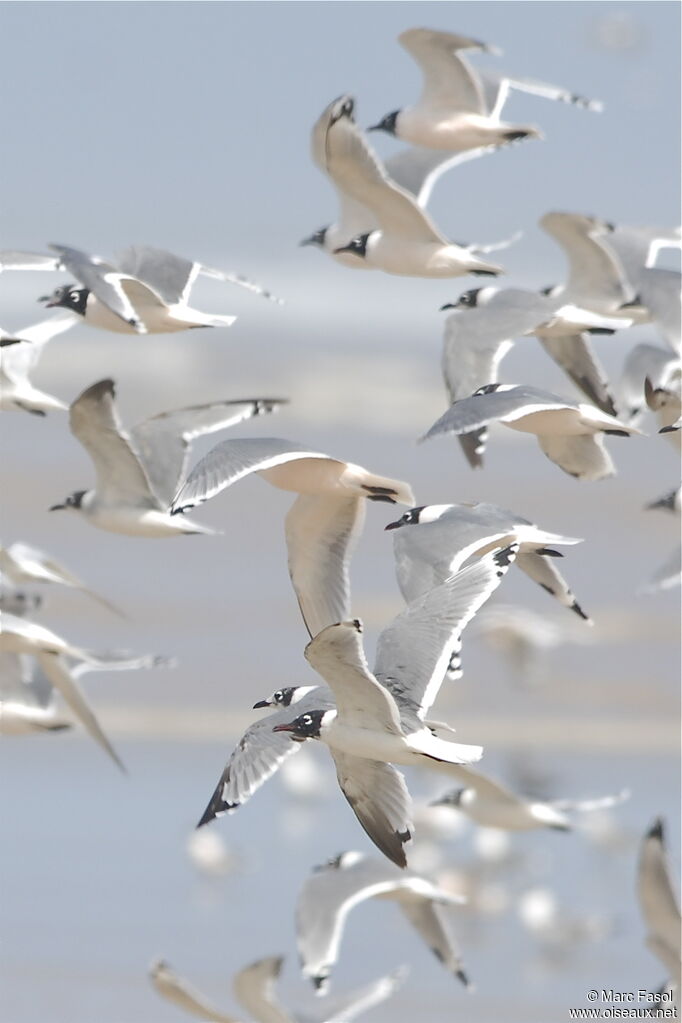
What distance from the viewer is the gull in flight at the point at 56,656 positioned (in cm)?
603

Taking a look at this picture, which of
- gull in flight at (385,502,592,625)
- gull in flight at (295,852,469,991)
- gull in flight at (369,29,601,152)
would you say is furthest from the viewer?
gull in flight at (369,29,601,152)

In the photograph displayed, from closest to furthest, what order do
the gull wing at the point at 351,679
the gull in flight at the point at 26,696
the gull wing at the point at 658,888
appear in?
the gull wing at the point at 351,679 → the gull wing at the point at 658,888 → the gull in flight at the point at 26,696

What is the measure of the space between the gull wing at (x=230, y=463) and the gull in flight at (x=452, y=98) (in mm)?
2153

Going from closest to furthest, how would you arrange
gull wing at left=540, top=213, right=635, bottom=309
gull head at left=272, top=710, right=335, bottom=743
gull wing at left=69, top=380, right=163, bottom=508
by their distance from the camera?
1. gull head at left=272, top=710, right=335, bottom=743
2. gull wing at left=69, top=380, right=163, bottom=508
3. gull wing at left=540, top=213, right=635, bottom=309

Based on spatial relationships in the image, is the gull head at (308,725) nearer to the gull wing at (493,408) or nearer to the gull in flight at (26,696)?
the gull wing at (493,408)

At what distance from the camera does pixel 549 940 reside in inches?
299

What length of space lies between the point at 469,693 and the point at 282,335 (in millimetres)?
6820

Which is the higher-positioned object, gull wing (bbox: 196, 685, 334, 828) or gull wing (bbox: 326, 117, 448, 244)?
gull wing (bbox: 326, 117, 448, 244)

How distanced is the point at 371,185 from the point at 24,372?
1265mm

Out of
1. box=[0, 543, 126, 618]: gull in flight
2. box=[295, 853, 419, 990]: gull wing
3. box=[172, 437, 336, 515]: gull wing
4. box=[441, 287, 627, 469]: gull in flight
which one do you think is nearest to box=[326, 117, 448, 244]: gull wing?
box=[441, 287, 627, 469]: gull in flight

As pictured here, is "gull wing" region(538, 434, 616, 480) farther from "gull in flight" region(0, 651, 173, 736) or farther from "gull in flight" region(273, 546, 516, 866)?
"gull in flight" region(0, 651, 173, 736)

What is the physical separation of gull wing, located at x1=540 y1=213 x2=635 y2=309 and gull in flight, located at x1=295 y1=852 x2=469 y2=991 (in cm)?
208

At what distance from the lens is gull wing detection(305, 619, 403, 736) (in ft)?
12.9

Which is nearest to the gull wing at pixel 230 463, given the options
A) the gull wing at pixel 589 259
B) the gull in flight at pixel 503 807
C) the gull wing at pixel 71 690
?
the gull wing at pixel 71 690
